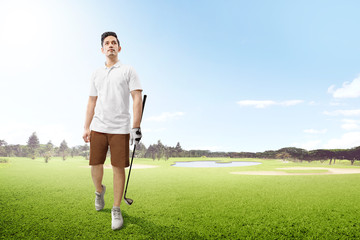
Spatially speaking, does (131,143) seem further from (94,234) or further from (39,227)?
(39,227)

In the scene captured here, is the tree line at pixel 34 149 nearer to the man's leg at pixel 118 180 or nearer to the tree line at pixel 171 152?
the tree line at pixel 171 152

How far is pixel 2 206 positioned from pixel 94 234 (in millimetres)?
2885

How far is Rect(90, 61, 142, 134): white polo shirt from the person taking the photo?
3955 mm

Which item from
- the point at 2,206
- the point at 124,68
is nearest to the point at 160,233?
the point at 124,68

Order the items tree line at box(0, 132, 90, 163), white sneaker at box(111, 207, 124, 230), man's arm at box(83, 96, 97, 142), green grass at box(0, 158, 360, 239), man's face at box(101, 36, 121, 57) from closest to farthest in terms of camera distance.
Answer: green grass at box(0, 158, 360, 239) → white sneaker at box(111, 207, 124, 230) → man's face at box(101, 36, 121, 57) → man's arm at box(83, 96, 97, 142) → tree line at box(0, 132, 90, 163)

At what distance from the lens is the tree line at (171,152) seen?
40.5 metres

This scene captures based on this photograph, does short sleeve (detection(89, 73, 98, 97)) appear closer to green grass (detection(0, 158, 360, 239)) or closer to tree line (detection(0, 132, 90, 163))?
green grass (detection(0, 158, 360, 239))

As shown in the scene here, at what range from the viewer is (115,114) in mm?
3963

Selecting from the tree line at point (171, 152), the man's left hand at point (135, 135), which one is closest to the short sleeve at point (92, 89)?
the man's left hand at point (135, 135)

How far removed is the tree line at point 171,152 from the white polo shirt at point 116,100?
3790 centimetres


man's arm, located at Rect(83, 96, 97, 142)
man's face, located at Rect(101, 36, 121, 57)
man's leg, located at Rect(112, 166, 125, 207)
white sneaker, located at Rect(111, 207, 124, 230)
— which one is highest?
man's face, located at Rect(101, 36, 121, 57)

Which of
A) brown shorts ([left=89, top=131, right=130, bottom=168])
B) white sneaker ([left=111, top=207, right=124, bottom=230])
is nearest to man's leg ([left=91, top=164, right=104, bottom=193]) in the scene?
brown shorts ([left=89, top=131, right=130, bottom=168])

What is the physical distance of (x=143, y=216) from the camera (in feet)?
13.5

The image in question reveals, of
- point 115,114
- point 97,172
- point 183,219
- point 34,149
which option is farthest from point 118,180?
point 34,149
